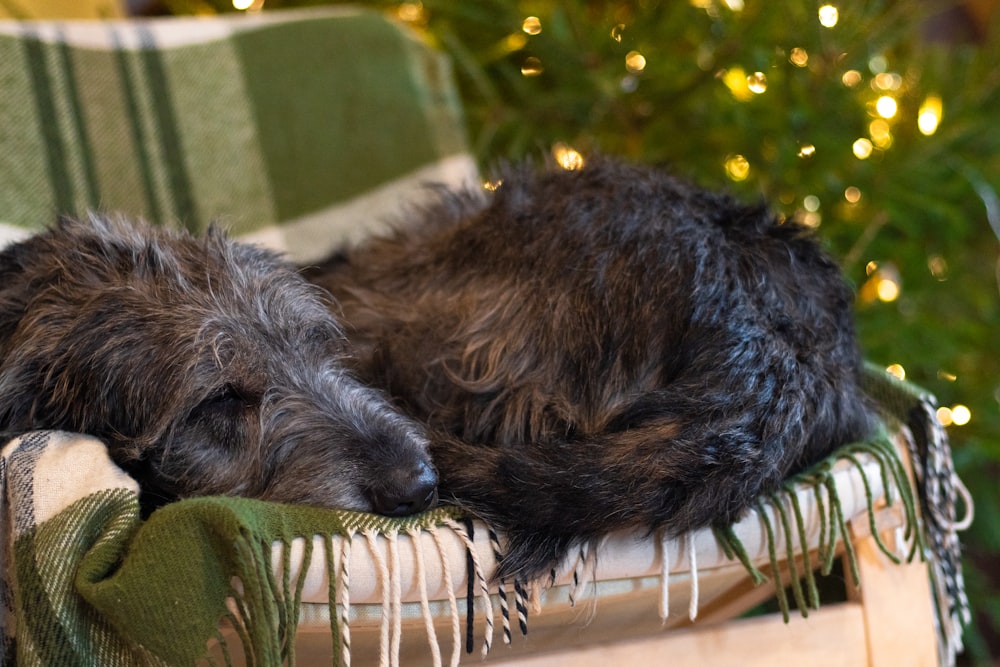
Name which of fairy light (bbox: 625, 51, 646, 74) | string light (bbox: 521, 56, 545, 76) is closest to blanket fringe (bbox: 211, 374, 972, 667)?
fairy light (bbox: 625, 51, 646, 74)

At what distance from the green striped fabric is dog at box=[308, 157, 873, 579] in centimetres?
59

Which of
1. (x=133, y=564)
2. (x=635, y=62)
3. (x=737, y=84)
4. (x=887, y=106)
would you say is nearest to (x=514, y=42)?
(x=635, y=62)

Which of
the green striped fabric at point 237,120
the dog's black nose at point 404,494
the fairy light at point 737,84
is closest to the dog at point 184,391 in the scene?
the dog's black nose at point 404,494

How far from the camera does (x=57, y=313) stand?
121 cm

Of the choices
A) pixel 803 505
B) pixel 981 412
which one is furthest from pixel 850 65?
pixel 803 505

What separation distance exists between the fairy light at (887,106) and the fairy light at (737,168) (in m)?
0.33

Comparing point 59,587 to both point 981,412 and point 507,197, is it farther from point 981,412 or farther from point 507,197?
point 981,412

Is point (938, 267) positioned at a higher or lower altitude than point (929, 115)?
lower

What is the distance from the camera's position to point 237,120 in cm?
208

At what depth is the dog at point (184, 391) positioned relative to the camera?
45.6 inches

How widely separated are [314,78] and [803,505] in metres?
1.52

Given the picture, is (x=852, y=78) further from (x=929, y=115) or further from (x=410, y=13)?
(x=410, y=13)

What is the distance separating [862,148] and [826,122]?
11cm

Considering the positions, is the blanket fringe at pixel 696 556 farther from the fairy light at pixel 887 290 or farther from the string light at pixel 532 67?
the string light at pixel 532 67
